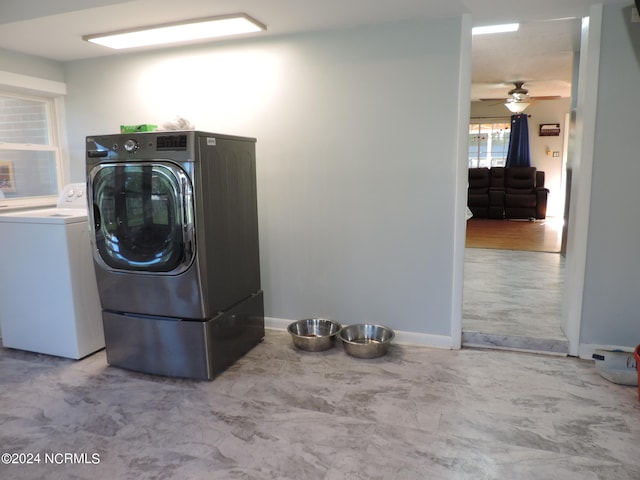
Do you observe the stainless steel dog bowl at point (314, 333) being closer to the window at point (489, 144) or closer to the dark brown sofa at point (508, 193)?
the dark brown sofa at point (508, 193)

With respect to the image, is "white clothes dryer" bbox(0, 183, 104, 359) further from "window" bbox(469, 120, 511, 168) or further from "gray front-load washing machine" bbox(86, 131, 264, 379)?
"window" bbox(469, 120, 511, 168)

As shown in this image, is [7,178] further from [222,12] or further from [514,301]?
[514,301]

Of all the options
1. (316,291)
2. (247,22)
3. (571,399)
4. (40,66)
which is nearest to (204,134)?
(247,22)

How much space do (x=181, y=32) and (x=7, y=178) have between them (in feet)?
6.50

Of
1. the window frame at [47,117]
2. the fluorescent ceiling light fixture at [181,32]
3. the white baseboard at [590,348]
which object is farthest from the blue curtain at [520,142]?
the window frame at [47,117]

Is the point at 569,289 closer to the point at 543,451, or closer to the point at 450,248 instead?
the point at 450,248

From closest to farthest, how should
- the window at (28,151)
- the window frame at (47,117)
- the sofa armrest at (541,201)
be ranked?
1. the window frame at (47,117)
2. the window at (28,151)
3. the sofa armrest at (541,201)

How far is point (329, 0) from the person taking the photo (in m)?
2.54

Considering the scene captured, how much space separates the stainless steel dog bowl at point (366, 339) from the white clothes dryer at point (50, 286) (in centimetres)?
174

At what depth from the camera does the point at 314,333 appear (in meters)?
3.35

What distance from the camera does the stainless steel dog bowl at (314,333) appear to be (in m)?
3.10

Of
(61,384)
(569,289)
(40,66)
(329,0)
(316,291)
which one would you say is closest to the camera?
(329,0)

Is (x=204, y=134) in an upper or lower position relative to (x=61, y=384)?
upper

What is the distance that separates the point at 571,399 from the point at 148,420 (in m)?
2.23
